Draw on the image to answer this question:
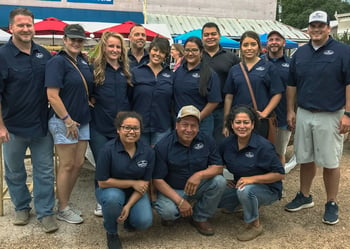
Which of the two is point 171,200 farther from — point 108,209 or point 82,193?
point 82,193

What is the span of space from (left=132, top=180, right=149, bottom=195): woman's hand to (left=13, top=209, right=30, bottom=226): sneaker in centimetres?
128

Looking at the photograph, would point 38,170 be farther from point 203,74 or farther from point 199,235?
point 203,74

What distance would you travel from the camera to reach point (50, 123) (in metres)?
3.46

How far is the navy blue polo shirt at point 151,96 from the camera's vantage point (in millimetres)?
3721

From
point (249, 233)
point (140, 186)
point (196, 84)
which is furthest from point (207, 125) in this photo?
point (249, 233)

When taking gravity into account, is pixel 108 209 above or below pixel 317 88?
below

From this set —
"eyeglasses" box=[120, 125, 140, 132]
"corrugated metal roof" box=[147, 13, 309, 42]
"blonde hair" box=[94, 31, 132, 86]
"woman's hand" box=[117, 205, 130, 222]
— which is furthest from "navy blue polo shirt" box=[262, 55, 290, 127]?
"corrugated metal roof" box=[147, 13, 309, 42]

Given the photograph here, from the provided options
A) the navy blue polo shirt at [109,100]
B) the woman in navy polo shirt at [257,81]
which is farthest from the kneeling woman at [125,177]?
the woman in navy polo shirt at [257,81]

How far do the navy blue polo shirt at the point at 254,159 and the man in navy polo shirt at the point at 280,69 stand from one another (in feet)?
3.10

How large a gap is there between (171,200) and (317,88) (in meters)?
1.79

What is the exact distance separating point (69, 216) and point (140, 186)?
0.97 m

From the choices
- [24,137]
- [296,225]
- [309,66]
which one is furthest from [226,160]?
[24,137]

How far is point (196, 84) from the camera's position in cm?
374

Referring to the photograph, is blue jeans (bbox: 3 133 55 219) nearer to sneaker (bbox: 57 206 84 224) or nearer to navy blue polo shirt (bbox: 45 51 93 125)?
sneaker (bbox: 57 206 84 224)
